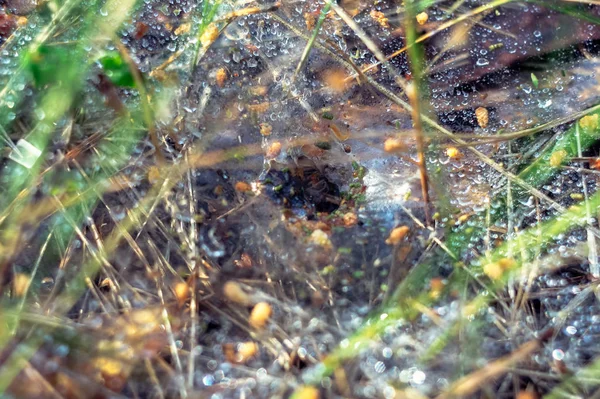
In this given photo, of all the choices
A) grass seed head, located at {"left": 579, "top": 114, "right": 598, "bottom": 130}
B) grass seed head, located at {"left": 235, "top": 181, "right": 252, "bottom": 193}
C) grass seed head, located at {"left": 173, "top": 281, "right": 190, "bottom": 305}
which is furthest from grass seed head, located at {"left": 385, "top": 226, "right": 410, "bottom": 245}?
→ grass seed head, located at {"left": 579, "top": 114, "right": 598, "bottom": 130}

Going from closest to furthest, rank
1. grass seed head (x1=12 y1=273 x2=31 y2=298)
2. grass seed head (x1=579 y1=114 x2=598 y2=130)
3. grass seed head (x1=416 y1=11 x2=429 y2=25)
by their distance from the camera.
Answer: grass seed head (x1=12 y1=273 x2=31 y2=298) → grass seed head (x1=579 y1=114 x2=598 y2=130) → grass seed head (x1=416 y1=11 x2=429 y2=25)

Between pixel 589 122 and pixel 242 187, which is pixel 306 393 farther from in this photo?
pixel 589 122

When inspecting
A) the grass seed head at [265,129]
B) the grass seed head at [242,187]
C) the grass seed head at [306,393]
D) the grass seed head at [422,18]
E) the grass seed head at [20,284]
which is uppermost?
the grass seed head at [20,284]

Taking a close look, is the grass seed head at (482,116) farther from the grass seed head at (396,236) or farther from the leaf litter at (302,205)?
the grass seed head at (396,236)

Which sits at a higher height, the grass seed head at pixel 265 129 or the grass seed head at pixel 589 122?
the grass seed head at pixel 265 129

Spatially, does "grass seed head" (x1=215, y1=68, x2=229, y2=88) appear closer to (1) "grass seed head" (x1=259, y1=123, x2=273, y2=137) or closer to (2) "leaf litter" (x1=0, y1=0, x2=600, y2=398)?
(2) "leaf litter" (x1=0, y1=0, x2=600, y2=398)

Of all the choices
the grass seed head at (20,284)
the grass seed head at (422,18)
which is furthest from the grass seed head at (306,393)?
the grass seed head at (422,18)

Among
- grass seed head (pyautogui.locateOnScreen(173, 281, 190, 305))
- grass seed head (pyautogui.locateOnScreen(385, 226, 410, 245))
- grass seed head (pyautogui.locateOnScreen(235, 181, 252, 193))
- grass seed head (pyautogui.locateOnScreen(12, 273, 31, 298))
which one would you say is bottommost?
grass seed head (pyautogui.locateOnScreen(385, 226, 410, 245))

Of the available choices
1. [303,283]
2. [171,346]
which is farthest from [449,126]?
[171,346]

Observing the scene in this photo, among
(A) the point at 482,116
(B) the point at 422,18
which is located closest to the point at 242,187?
(A) the point at 482,116

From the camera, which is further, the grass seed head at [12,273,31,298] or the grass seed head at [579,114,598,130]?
the grass seed head at [579,114,598,130]

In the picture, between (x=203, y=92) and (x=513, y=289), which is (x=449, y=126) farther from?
(x=203, y=92)
